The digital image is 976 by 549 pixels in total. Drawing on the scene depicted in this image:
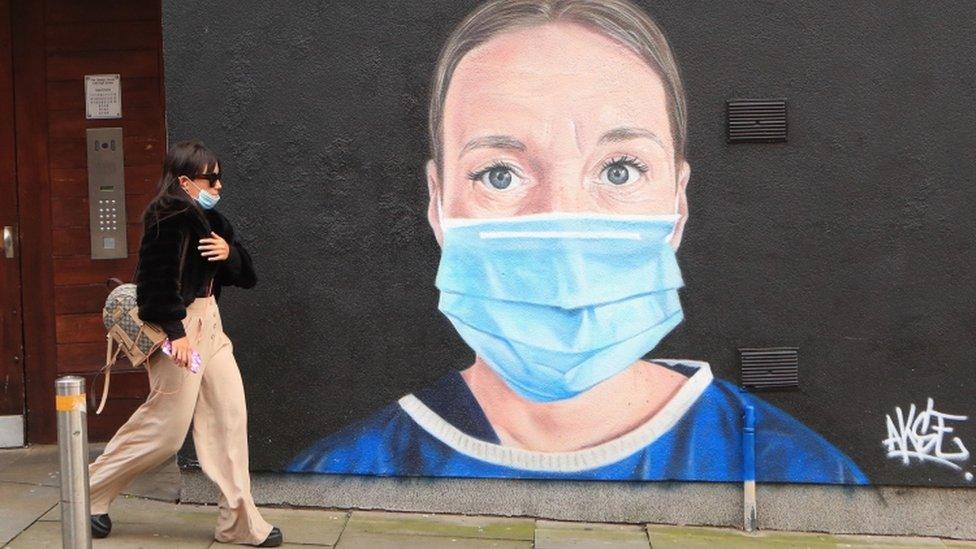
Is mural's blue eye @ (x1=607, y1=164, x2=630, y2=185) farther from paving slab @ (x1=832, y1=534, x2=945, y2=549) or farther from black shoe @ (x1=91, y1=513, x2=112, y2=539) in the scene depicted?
black shoe @ (x1=91, y1=513, x2=112, y2=539)

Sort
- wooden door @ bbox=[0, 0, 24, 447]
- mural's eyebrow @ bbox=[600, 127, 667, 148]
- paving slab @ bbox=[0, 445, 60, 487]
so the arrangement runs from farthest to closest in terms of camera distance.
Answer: wooden door @ bbox=[0, 0, 24, 447]
paving slab @ bbox=[0, 445, 60, 487]
mural's eyebrow @ bbox=[600, 127, 667, 148]

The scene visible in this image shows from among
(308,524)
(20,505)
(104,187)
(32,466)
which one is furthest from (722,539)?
(104,187)

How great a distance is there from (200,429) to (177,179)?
1165 mm

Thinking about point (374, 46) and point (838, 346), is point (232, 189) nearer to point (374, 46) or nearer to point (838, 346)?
point (374, 46)

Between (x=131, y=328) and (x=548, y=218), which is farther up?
(x=548, y=218)

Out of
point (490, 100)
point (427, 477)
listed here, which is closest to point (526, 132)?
point (490, 100)

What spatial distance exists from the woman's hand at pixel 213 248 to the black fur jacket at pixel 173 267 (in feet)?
0.08

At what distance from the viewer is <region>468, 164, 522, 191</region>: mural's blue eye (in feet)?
19.8

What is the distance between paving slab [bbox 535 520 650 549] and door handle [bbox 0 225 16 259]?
3600 millimetres

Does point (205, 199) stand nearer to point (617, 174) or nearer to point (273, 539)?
point (273, 539)

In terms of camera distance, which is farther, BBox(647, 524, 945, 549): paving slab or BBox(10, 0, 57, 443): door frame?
BBox(10, 0, 57, 443): door frame

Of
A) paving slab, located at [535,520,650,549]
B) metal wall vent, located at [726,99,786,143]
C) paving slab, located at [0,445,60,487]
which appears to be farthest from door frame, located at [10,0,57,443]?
metal wall vent, located at [726,99,786,143]

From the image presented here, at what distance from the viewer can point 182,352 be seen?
5117mm

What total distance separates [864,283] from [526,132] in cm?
191
